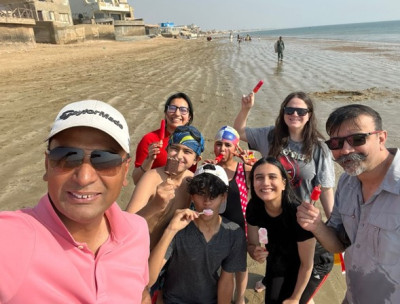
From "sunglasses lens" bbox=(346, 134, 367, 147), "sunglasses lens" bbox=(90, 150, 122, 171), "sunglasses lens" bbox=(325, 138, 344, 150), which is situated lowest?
"sunglasses lens" bbox=(325, 138, 344, 150)

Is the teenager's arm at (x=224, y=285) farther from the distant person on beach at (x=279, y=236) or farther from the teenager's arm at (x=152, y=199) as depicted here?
the teenager's arm at (x=152, y=199)

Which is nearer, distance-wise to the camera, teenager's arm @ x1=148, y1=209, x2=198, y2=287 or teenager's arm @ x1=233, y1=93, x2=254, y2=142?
teenager's arm @ x1=148, y1=209, x2=198, y2=287

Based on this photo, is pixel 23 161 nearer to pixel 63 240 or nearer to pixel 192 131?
pixel 192 131

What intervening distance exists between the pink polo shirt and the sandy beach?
2.38 meters

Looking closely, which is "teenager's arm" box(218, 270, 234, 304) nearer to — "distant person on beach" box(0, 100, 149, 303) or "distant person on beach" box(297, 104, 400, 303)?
"distant person on beach" box(297, 104, 400, 303)

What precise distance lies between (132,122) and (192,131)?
595 cm

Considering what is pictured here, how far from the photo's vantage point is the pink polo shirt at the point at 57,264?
49.4 inches

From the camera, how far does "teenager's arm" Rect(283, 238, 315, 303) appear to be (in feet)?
8.96

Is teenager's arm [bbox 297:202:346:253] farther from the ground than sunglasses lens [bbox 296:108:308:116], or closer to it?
closer to it

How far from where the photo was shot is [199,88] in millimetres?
13383

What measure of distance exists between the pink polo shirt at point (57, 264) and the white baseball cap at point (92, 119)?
0.37m

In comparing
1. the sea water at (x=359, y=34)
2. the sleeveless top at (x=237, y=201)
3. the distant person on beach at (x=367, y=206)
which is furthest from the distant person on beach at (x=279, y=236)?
the sea water at (x=359, y=34)

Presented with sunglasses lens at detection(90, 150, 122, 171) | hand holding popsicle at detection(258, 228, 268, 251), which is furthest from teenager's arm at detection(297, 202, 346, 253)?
sunglasses lens at detection(90, 150, 122, 171)

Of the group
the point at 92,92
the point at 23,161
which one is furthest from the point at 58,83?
the point at 23,161
